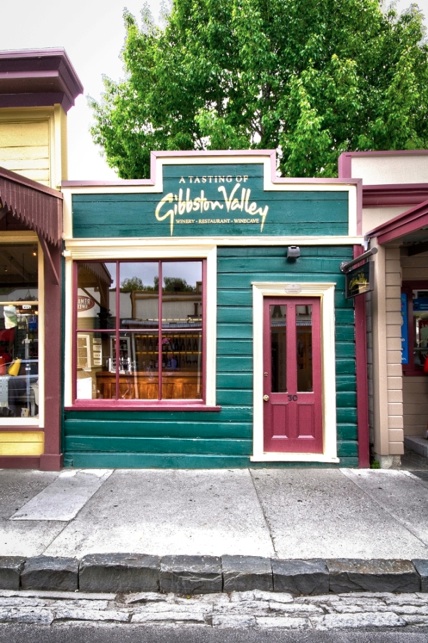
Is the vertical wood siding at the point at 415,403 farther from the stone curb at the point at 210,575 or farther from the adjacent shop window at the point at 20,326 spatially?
the adjacent shop window at the point at 20,326

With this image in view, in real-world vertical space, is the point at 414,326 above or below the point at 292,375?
above

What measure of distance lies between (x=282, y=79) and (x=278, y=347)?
825 cm

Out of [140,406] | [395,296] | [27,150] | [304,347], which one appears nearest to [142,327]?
[140,406]

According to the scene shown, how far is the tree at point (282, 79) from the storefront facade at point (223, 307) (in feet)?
13.9

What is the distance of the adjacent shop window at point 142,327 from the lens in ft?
19.9

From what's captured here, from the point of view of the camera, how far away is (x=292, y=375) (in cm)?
596

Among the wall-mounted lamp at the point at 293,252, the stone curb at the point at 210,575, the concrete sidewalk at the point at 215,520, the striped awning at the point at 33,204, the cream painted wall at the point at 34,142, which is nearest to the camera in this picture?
the stone curb at the point at 210,575

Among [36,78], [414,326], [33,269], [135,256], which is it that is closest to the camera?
[36,78]

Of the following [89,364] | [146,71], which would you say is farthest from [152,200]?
[146,71]

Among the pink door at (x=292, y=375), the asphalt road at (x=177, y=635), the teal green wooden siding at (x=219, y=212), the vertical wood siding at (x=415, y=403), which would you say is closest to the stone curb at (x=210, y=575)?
the asphalt road at (x=177, y=635)

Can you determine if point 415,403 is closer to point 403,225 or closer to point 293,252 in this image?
point 403,225

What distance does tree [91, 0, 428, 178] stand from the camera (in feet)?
31.4

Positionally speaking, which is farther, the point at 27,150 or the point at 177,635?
the point at 27,150

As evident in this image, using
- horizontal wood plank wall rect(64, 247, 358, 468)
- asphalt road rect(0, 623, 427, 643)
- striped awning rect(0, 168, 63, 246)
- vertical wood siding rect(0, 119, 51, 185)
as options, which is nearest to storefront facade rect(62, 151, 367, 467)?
horizontal wood plank wall rect(64, 247, 358, 468)
